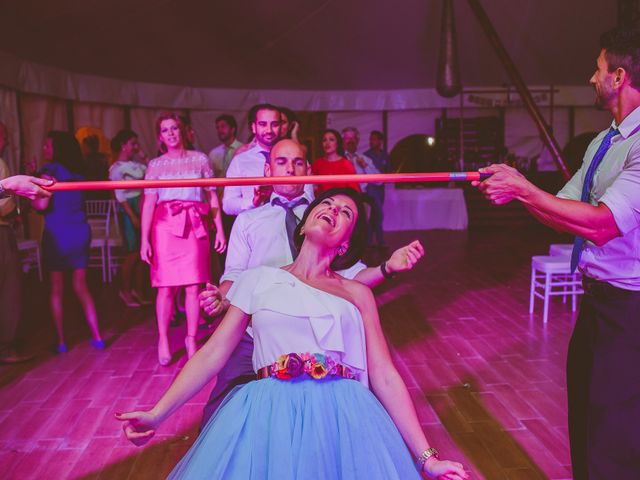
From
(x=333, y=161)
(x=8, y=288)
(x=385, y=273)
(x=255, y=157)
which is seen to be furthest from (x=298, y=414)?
(x=333, y=161)

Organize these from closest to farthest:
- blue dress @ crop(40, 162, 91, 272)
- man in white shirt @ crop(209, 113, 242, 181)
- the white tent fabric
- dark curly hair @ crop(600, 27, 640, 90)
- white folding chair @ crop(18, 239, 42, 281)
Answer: dark curly hair @ crop(600, 27, 640, 90)
blue dress @ crop(40, 162, 91, 272)
man in white shirt @ crop(209, 113, 242, 181)
white folding chair @ crop(18, 239, 42, 281)
the white tent fabric

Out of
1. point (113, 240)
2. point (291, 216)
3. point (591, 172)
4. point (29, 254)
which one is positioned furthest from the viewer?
point (29, 254)

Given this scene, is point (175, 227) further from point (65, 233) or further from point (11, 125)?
point (11, 125)

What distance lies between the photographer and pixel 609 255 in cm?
181

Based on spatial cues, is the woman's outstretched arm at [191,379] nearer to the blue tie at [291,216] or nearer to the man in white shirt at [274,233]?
the man in white shirt at [274,233]

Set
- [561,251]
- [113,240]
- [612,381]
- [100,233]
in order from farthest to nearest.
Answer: [100,233] < [113,240] < [561,251] < [612,381]

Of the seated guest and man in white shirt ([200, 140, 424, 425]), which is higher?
the seated guest

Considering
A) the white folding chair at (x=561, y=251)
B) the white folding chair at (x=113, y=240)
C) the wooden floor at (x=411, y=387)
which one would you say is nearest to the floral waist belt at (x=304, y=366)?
the wooden floor at (x=411, y=387)

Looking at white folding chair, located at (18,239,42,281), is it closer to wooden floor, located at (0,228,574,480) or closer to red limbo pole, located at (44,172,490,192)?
wooden floor, located at (0,228,574,480)

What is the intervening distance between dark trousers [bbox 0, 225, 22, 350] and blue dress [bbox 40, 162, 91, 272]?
0.20 metres

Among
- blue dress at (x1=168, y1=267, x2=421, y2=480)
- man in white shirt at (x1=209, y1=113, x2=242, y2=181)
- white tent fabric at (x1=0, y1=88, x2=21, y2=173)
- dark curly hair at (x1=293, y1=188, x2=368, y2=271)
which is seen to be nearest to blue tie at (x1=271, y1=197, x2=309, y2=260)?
dark curly hair at (x1=293, y1=188, x2=368, y2=271)

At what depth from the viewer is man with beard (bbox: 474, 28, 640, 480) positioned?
1694mm

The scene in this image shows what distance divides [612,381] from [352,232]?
90cm

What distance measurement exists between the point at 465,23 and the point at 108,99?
17.3 ft
